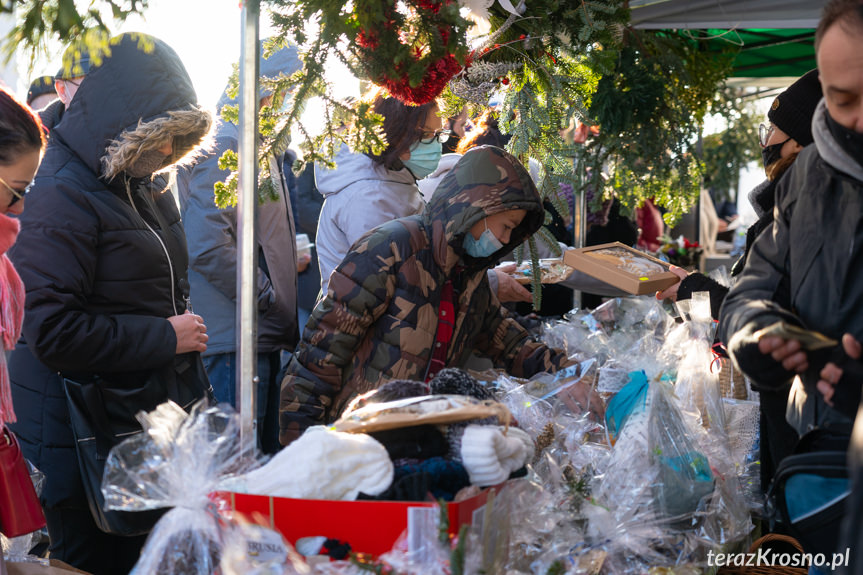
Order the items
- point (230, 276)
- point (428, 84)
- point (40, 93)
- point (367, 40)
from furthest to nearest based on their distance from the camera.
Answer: point (40, 93) → point (230, 276) → point (428, 84) → point (367, 40)

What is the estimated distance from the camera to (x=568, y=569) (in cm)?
146

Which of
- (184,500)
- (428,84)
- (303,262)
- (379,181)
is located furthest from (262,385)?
(184,500)

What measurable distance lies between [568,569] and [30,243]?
1.56 m

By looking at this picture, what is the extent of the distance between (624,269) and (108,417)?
1752mm

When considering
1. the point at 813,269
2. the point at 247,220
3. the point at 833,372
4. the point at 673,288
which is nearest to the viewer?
the point at 833,372

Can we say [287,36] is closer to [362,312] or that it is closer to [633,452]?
[362,312]

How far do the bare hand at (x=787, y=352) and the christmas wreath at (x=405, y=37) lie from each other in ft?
2.61

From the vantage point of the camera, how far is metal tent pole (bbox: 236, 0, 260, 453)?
147 cm

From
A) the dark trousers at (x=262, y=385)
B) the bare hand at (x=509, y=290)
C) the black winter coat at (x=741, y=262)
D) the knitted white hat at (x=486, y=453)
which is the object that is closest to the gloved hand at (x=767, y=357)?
the knitted white hat at (x=486, y=453)

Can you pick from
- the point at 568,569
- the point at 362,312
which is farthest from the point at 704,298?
the point at 568,569

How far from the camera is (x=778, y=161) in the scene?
2.24 meters

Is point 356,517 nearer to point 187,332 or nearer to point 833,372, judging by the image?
point 833,372

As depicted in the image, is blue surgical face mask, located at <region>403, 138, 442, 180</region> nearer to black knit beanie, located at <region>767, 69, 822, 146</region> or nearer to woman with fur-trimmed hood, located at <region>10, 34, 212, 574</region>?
woman with fur-trimmed hood, located at <region>10, 34, 212, 574</region>

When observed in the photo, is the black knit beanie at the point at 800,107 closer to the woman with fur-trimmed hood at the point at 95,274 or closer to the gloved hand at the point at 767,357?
the gloved hand at the point at 767,357
